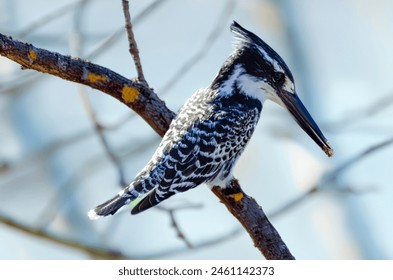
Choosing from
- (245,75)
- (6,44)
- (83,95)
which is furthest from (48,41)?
(6,44)

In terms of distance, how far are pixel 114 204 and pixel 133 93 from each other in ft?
1.25

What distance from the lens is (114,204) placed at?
3.06 m

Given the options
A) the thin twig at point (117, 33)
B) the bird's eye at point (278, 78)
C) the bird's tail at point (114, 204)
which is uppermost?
the thin twig at point (117, 33)

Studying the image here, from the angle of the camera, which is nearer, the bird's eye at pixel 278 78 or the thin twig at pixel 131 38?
the thin twig at pixel 131 38

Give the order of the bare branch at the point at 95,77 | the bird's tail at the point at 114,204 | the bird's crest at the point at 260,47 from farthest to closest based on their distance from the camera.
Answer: the bird's crest at the point at 260,47 → the bird's tail at the point at 114,204 → the bare branch at the point at 95,77

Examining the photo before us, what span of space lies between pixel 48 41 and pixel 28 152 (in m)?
0.75

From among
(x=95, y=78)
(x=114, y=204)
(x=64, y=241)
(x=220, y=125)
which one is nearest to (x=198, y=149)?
(x=220, y=125)

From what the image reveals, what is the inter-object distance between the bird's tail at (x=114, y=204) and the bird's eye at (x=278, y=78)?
0.72 meters

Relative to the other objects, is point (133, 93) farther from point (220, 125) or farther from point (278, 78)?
point (278, 78)

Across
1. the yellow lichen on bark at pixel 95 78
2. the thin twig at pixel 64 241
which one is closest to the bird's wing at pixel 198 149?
the yellow lichen on bark at pixel 95 78

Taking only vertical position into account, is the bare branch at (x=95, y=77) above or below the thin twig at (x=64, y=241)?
below

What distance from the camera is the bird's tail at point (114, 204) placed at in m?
3.02

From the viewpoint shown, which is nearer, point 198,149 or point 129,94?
point 129,94

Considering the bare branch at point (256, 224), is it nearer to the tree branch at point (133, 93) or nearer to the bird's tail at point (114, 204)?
the tree branch at point (133, 93)
